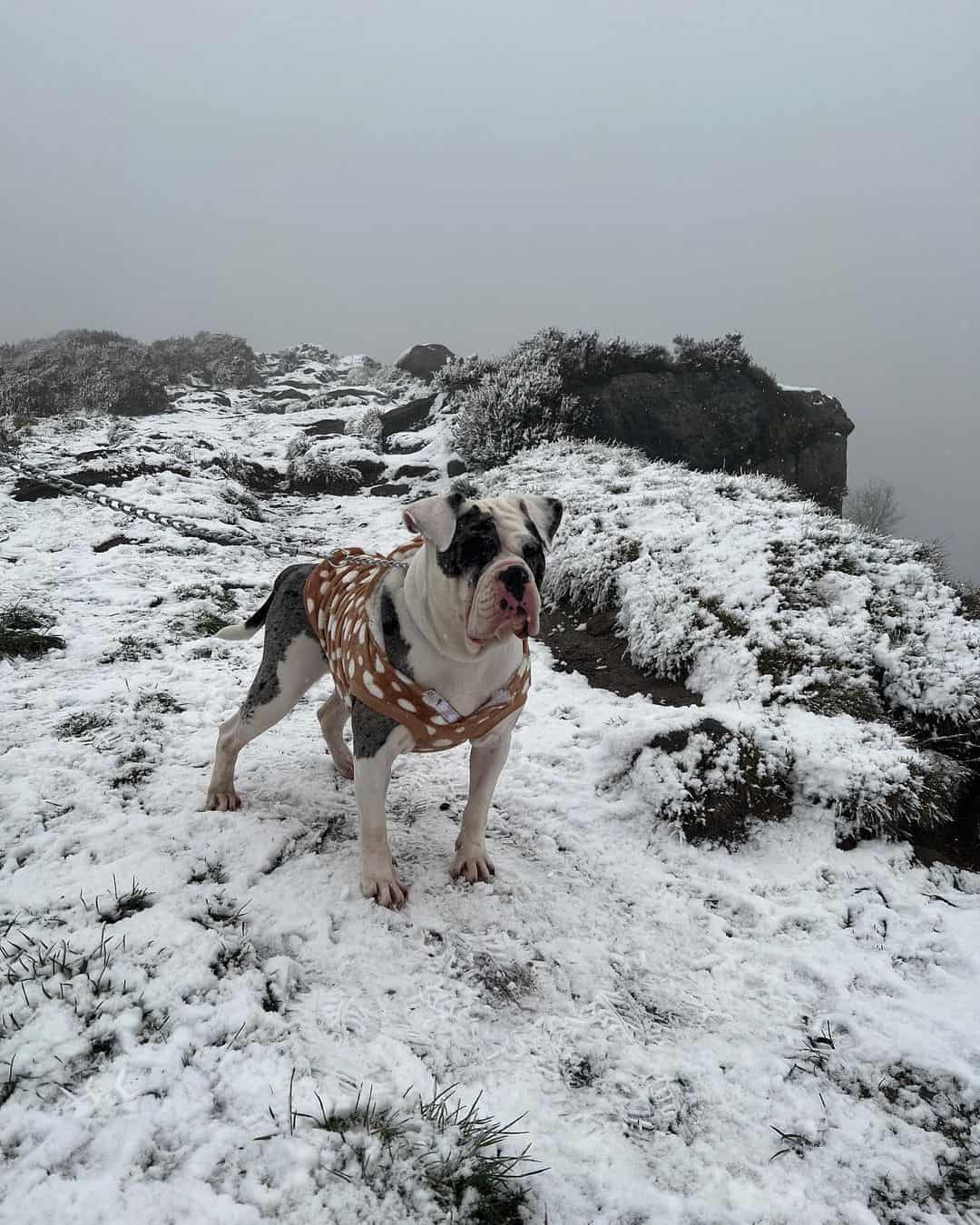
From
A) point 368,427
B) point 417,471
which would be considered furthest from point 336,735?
point 368,427

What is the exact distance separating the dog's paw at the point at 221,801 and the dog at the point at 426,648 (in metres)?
0.21

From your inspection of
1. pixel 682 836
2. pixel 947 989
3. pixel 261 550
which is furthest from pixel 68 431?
pixel 947 989

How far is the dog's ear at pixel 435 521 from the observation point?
7.30 feet

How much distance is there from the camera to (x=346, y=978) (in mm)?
2148

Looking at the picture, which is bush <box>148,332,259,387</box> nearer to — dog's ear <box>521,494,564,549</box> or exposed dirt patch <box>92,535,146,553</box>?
exposed dirt patch <box>92,535,146,553</box>

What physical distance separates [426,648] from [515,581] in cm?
53

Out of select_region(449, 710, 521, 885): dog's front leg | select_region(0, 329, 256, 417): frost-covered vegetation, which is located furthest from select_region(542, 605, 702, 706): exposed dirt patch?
select_region(0, 329, 256, 417): frost-covered vegetation

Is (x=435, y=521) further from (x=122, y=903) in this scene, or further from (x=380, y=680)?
(x=122, y=903)

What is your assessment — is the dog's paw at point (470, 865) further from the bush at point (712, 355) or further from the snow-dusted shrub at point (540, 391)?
the bush at point (712, 355)

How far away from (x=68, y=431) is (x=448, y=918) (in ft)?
55.2

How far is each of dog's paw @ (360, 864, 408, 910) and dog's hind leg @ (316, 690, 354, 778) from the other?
0.94m

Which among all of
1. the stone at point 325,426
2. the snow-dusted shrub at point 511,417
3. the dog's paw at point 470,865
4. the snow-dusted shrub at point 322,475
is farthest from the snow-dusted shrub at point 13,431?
the dog's paw at point 470,865

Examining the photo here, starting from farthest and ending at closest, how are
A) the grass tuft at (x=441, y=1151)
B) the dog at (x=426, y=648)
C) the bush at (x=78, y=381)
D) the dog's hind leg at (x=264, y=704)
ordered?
the bush at (x=78, y=381), the dog's hind leg at (x=264, y=704), the dog at (x=426, y=648), the grass tuft at (x=441, y=1151)

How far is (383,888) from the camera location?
99.0 inches
